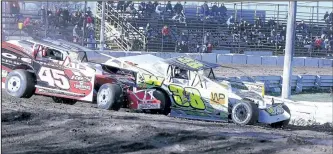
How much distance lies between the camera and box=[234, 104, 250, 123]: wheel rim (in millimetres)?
8977

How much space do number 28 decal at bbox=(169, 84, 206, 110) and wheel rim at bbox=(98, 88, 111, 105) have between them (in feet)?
2.98

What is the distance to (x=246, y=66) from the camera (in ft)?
25.4

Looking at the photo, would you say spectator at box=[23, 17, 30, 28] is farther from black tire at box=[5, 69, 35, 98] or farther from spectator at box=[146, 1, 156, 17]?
spectator at box=[146, 1, 156, 17]

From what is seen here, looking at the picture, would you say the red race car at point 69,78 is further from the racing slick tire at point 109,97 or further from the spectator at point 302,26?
the spectator at point 302,26

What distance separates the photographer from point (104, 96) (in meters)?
9.71

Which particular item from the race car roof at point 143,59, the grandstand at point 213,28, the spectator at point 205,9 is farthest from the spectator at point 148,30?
the spectator at point 205,9

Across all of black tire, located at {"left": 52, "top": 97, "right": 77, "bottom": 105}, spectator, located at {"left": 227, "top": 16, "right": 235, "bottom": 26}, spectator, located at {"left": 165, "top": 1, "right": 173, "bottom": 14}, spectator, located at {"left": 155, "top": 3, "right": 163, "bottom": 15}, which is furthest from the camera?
black tire, located at {"left": 52, "top": 97, "right": 77, "bottom": 105}

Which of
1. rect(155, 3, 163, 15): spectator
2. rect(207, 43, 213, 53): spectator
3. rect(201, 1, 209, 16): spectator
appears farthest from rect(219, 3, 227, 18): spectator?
rect(207, 43, 213, 53): spectator

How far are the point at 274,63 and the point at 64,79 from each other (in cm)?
397

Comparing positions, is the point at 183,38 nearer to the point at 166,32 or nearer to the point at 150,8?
the point at 166,32

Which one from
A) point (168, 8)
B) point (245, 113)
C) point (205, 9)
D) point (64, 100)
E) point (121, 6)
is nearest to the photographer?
point (205, 9)

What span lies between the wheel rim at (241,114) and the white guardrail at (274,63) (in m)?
0.85

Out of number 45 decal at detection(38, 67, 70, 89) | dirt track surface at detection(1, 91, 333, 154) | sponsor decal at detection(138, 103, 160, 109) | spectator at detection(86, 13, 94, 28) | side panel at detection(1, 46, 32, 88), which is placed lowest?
sponsor decal at detection(138, 103, 160, 109)

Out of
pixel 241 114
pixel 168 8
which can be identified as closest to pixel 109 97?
pixel 241 114
